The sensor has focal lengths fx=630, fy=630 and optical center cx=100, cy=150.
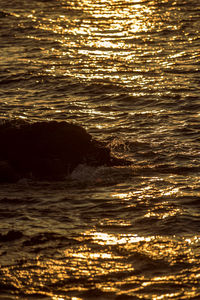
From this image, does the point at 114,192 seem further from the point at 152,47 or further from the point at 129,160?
the point at 152,47

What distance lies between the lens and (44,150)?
1321cm

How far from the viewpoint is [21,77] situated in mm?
21547

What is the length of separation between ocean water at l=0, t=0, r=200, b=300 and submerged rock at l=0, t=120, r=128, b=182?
11.9 inches

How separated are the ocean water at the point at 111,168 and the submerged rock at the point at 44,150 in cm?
30

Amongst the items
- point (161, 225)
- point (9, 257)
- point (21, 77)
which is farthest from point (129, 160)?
point (21, 77)

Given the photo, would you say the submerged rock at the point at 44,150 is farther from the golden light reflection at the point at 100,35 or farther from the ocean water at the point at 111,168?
the golden light reflection at the point at 100,35

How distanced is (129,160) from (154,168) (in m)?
0.72

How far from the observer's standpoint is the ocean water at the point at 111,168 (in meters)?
9.28

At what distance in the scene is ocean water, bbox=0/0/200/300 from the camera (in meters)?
9.28

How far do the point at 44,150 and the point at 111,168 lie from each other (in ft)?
4.81

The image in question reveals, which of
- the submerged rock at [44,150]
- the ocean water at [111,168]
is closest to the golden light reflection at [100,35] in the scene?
the ocean water at [111,168]

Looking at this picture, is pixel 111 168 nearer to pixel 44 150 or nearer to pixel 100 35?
pixel 44 150

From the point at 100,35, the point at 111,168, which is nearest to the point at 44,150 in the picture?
the point at 111,168

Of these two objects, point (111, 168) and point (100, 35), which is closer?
point (111, 168)
